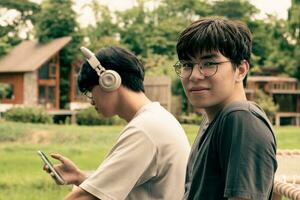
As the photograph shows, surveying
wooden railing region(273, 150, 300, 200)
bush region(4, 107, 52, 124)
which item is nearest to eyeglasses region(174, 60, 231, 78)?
wooden railing region(273, 150, 300, 200)

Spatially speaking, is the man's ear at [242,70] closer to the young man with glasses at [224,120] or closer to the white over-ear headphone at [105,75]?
the young man with glasses at [224,120]

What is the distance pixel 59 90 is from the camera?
25625 mm

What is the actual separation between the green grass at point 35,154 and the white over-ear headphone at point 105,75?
3822mm

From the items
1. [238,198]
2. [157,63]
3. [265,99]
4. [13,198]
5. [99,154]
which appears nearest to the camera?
[238,198]

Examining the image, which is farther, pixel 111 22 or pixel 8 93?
pixel 111 22

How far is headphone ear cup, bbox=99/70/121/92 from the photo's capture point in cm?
182

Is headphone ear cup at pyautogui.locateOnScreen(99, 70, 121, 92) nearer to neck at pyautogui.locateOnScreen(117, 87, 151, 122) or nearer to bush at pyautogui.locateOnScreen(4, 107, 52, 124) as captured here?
neck at pyautogui.locateOnScreen(117, 87, 151, 122)

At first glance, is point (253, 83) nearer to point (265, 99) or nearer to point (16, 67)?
point (265, 99)

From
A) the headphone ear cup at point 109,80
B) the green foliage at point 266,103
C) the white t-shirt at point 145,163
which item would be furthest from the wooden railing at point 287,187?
the green foliage at point 266,103

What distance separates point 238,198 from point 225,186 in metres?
0.04

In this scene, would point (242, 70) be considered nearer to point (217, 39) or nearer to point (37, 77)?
point (217, 39)

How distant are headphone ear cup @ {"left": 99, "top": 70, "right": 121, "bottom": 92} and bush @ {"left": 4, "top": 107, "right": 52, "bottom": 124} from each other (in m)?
18.9

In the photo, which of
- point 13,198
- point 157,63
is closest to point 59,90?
point 157,63

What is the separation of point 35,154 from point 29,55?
670 inches
